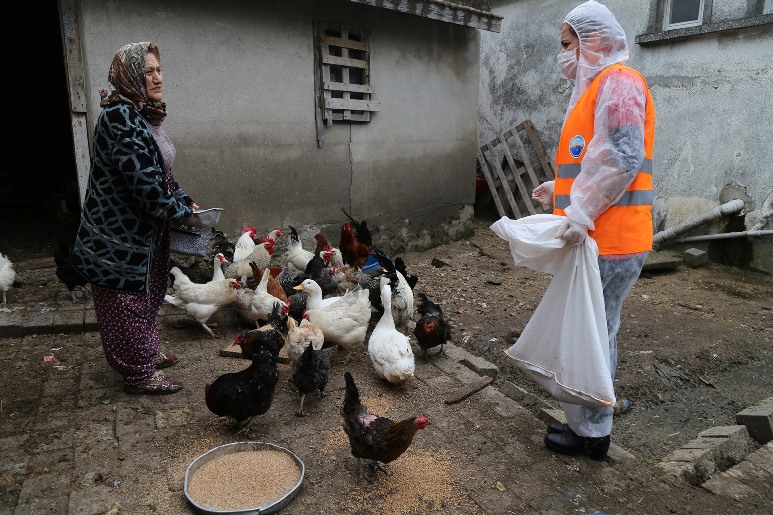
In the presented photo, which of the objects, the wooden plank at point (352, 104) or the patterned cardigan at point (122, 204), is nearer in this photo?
the patterned cardigan at point (122, 204)

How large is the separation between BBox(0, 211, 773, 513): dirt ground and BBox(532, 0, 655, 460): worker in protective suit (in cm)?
57

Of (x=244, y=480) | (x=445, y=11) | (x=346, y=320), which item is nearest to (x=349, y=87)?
(x=445, y=11)

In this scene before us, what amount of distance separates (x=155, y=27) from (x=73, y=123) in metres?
1.40

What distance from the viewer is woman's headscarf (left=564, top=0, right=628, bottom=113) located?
2826 mm

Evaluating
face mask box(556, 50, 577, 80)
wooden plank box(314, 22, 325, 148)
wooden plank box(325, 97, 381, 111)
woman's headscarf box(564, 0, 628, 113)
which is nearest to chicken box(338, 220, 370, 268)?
wooden plank box(314, 22, 325, 148)

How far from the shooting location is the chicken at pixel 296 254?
21.3 feet

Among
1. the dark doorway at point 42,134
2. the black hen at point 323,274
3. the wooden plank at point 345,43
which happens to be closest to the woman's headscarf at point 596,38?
the black hen at point 323,274

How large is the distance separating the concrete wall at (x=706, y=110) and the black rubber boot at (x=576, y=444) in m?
6.47

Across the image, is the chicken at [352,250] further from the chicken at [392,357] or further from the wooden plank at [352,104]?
the chicken at [392,357]

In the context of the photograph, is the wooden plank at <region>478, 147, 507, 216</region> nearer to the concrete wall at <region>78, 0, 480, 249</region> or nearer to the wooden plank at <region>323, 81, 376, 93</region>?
the concrete wall at <region>78, 0, 480, 249</region>

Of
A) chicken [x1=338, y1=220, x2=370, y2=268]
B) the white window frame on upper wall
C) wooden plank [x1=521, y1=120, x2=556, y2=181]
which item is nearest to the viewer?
chicken [x1=338, y1=220, x2=370, y2=268]

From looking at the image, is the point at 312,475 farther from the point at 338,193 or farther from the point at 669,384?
the point at 338,193

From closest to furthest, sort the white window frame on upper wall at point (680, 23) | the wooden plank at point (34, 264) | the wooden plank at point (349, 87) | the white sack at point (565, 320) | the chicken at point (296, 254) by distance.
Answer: the white sack at point (565, 320)
the wooden plank at point (34, 264)
the chicken at point (296, 254)
the wooden plank at point (349, 87)
the white window frame on upper wall at point (680, 23)

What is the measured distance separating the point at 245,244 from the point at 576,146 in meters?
4.35
